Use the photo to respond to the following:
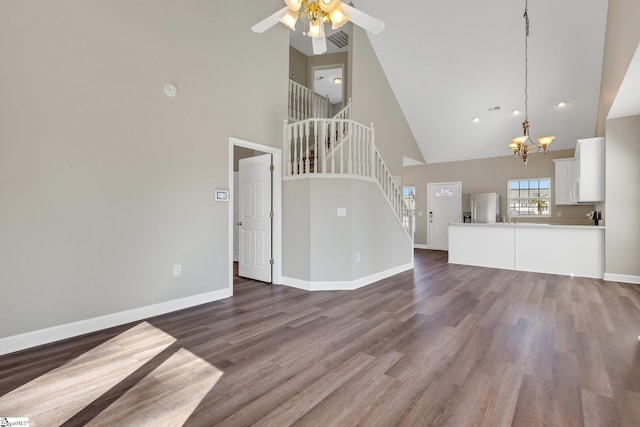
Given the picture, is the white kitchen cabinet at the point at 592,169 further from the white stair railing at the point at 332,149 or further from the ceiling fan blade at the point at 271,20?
the ceiling fan blade at the point at 271,20

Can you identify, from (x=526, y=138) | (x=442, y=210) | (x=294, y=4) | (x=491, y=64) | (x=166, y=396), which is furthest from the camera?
(x=442, y=210)

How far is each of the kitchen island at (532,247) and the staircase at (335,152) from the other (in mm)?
1400

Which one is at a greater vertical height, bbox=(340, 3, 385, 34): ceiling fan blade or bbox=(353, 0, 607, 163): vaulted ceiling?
bbox=(353, 0, 607, 163): vaulted ceiling

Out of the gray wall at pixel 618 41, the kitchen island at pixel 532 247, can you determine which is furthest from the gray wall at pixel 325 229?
the gray wall at pixel 618 41

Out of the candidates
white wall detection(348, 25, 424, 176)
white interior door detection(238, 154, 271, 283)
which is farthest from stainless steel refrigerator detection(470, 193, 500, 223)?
white interior door detection(238, 154, 271, 283)

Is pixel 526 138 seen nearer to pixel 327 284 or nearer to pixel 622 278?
pixel 622 278

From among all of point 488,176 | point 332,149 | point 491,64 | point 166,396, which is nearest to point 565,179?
point 488,176

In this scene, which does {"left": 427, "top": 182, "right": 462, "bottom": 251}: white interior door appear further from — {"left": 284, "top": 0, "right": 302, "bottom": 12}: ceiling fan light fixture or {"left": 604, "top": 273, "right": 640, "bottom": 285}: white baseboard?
{"left": 284, "top": 0, "right": 302, "bottom": 12}: ceiling fan light fixture

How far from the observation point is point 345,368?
2.22 metres

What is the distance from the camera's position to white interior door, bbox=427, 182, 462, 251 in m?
9.05

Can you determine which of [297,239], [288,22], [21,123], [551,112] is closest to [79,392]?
[21,123]

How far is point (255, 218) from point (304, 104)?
313cm

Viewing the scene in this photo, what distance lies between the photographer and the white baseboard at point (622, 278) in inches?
192

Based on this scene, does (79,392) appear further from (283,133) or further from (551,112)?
(551,112)
